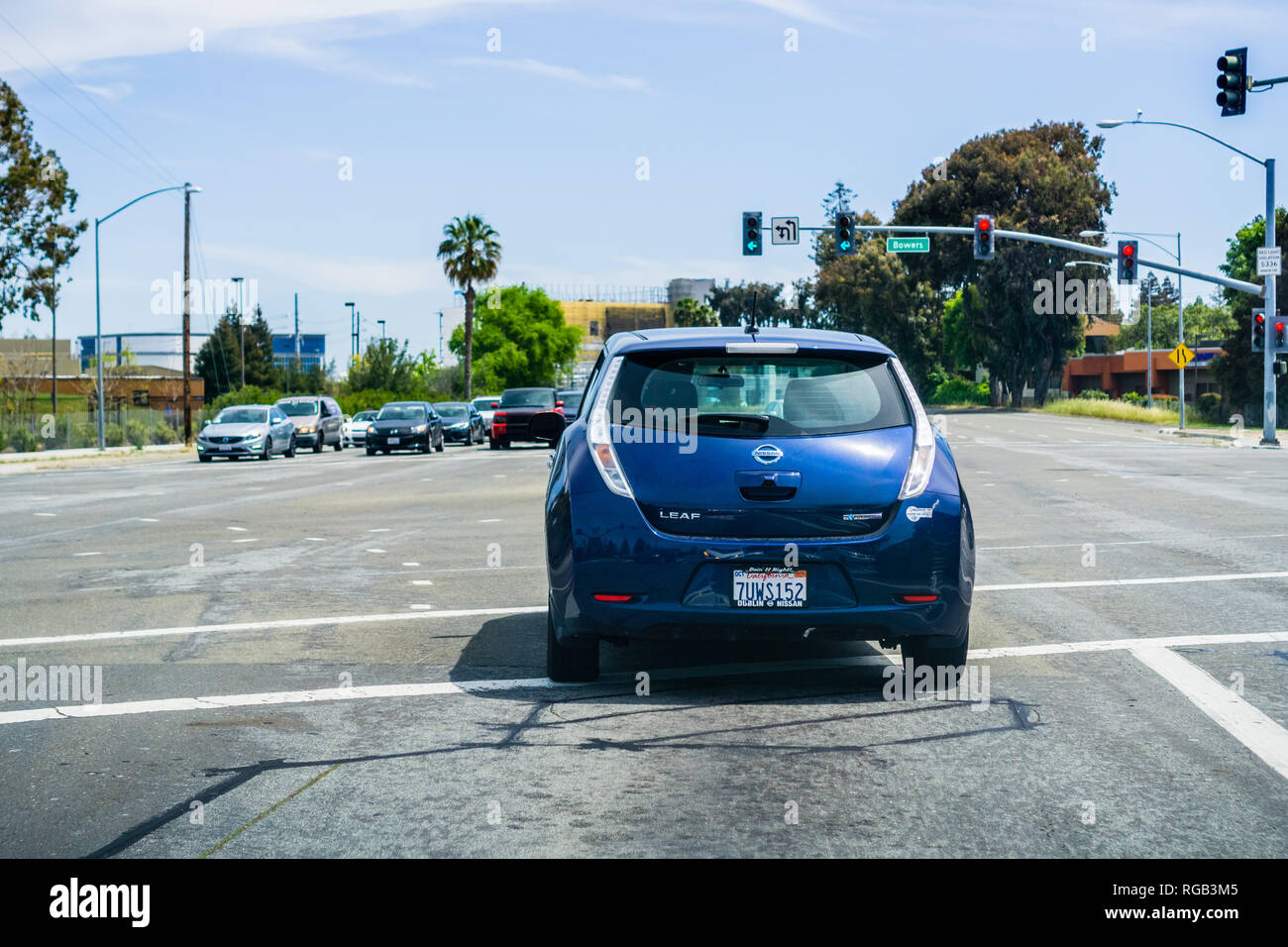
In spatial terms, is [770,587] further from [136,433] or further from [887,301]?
[887,301]

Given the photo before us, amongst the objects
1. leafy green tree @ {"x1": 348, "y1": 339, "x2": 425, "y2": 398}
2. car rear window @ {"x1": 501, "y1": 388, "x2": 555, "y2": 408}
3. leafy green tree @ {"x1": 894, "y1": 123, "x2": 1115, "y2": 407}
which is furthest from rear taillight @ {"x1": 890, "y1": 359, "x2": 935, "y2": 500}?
leafy green tree @ {"x1": 348, "y1": 339, "x2": 425, "y2": 398}

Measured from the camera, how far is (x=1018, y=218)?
76.6m

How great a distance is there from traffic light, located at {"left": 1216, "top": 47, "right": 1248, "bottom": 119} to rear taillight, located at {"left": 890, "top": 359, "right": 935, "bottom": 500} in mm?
20203

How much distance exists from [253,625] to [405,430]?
110 feet

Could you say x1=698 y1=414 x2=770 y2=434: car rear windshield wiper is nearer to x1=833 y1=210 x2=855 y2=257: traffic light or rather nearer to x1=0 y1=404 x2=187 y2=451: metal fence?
x1=833 y1=210 x2=855 y2=257: traffic light

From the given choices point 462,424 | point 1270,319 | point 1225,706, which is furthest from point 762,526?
point 462,424

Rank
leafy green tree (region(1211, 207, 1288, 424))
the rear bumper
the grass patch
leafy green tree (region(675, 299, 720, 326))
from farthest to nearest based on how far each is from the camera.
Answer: leafy green tree (region(675, 299, 720, 326)) < the grass patch < leafy green tree (region(1211, 207, 1288, 424)) < the rear bumper

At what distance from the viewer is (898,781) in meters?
5.45

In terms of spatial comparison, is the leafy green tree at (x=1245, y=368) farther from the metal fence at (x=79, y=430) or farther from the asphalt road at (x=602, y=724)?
the asphalt road at (x=602, y=724)

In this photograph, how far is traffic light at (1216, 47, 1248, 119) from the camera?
2441 cm

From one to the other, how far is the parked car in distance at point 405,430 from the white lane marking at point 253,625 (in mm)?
33060
